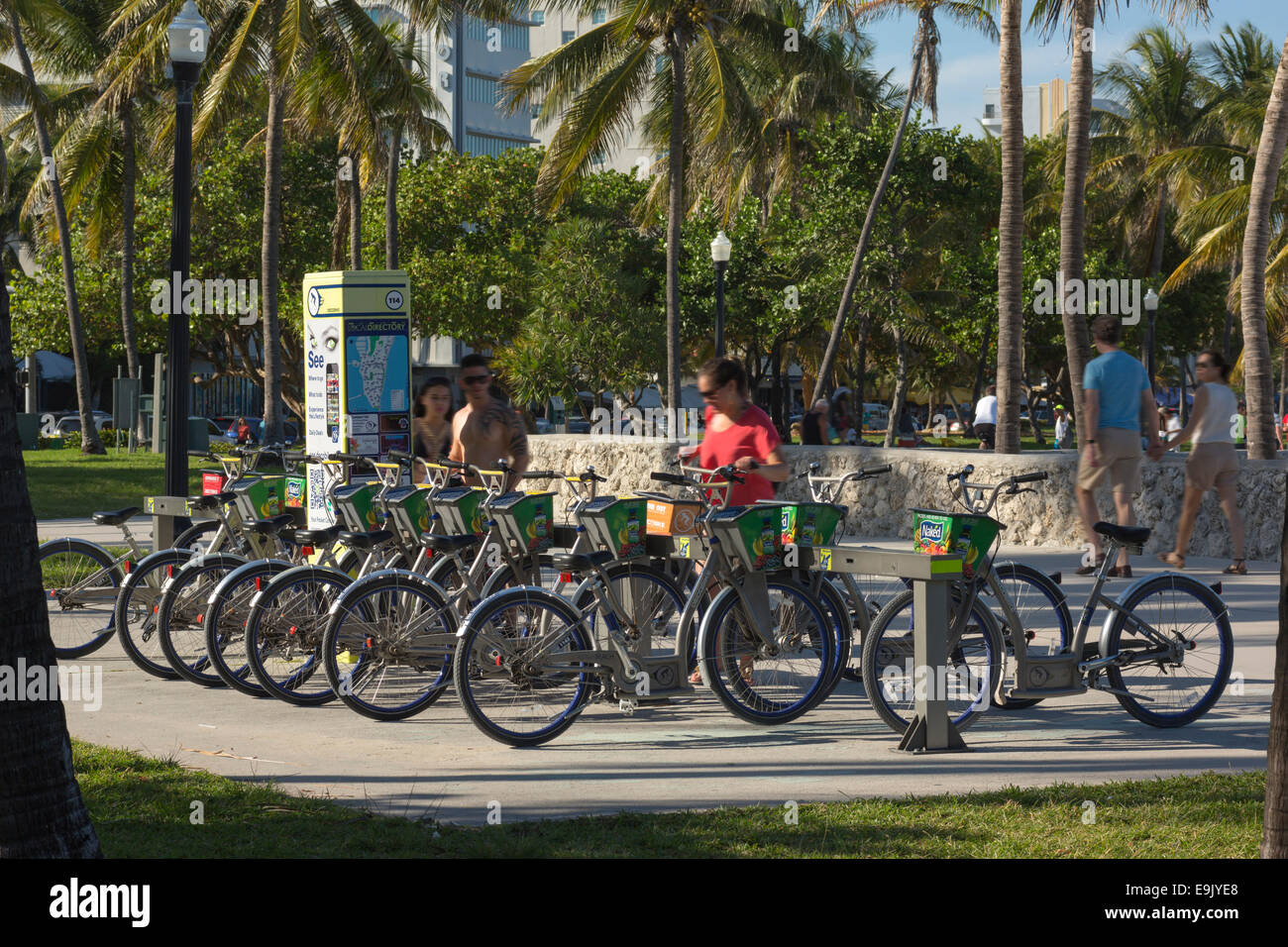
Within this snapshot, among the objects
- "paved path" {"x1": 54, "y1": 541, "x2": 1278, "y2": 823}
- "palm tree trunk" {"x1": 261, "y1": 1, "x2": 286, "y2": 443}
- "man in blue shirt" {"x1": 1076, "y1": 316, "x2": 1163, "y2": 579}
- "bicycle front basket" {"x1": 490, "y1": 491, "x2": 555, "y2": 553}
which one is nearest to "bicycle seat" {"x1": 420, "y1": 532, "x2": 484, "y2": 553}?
"bicycle front basket" {"x1": 490, "y1": 491, "x2": 555, "y2": 553}

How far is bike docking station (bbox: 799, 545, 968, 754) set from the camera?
6.86 m

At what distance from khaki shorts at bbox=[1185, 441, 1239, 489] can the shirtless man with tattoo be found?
606cm

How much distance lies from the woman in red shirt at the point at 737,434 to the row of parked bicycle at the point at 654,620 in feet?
0.75

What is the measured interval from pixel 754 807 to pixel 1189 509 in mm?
7776

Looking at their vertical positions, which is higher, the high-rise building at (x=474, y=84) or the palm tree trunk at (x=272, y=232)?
the high-rise building at (x=474, y=84)

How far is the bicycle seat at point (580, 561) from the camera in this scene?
7.30m

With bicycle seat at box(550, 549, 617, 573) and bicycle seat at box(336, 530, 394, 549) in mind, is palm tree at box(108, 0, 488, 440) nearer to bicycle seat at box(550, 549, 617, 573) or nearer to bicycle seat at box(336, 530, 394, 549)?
bicycle seat at box(336, 530, 394, 549)

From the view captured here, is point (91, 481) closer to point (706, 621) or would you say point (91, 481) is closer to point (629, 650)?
point (629, 650)

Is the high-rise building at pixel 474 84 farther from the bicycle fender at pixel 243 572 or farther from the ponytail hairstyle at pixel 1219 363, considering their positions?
the bicycle fender at pixel 243 572

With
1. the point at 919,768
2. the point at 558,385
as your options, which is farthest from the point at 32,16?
the point at 919,768

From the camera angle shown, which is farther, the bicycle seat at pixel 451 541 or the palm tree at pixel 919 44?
the palm tree at pixel 919 44

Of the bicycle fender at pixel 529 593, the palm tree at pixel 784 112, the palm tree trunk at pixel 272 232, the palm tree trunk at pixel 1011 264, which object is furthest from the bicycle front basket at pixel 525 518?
the palm tree at pixel 784 112

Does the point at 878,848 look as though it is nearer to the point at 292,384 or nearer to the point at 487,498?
the point at 487,498

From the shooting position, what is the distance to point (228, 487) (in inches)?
381
